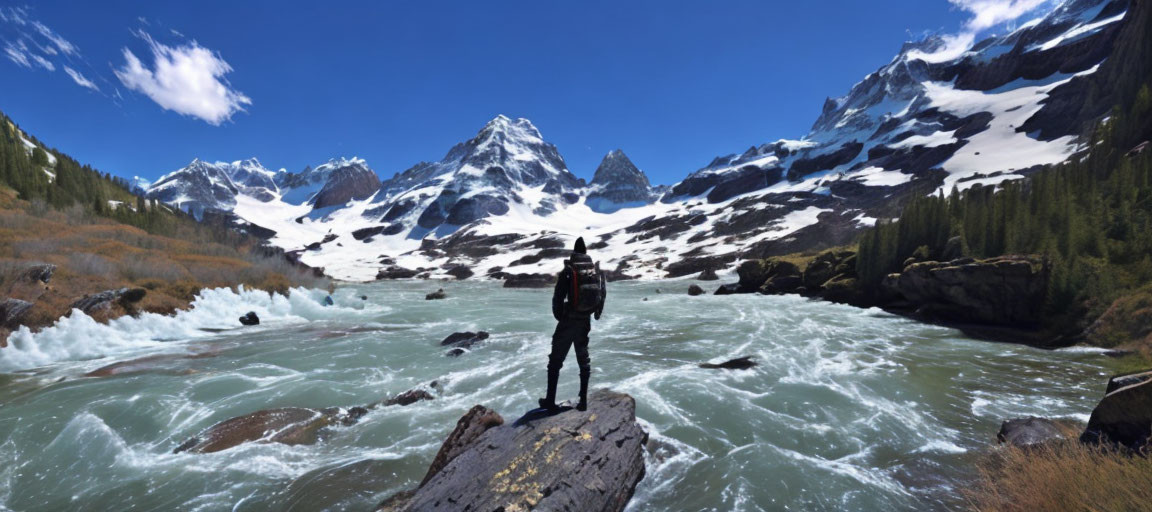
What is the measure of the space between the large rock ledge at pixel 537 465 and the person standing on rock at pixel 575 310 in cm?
62

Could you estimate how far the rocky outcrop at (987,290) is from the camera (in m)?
20.1

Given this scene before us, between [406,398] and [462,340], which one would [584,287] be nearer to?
[406,398]

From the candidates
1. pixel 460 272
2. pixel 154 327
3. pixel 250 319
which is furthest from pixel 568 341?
pixel 460 272

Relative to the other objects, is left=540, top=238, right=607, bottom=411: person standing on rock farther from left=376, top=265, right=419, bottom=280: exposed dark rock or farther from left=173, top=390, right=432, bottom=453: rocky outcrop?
left=376, top=265, right=419, bottom=280: exposed dark rock

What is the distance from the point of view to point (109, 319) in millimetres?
16750

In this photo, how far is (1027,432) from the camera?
745cm

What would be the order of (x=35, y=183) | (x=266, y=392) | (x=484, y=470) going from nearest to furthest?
(x=484, y=470) < (x=266, y=392) < (x=35, y=183)

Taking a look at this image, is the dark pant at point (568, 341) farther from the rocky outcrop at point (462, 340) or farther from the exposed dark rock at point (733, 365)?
the rocky outcrop at point (462, 340)

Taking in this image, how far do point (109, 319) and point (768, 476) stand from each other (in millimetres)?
23696

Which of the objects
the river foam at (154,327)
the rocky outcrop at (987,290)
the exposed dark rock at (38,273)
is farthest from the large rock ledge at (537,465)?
the rocky outcrop at (987,290)

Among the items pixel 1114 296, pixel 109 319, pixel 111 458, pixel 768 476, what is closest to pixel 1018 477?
pixel 768 476

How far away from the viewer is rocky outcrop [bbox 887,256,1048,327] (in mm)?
20062

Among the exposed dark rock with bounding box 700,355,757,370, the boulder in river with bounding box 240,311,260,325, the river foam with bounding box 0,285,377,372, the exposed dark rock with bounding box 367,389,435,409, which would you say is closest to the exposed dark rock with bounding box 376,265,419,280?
the river foam with bounding box 0,285,377,372

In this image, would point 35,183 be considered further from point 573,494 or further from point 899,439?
point 899,439
